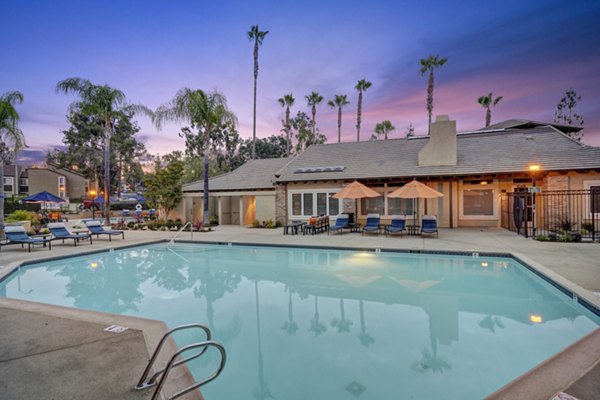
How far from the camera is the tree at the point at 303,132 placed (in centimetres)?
4625

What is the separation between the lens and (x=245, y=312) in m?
6.42

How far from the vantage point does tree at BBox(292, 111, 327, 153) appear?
46250mm

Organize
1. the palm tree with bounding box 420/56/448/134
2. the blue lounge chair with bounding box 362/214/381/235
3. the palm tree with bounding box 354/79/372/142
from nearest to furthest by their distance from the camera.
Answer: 1. the blue lounge chair with bounding box 362/214/381/235
2. the palm tree with bounding box 420/56/448/134
3. the palm tree with bounding box 354/79/372/142

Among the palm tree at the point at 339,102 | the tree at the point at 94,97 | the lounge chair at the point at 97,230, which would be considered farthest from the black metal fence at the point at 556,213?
the palm tree at the point at 339,102

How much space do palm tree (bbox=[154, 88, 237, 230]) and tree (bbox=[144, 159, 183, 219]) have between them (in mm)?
2833

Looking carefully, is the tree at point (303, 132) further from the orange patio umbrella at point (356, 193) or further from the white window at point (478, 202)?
the orange patio umbrella at point (356, 193)

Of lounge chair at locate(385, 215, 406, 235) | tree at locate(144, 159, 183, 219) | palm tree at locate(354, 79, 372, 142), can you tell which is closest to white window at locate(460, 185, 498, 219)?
Answer: lounge chair at locate(385, 215, 406, 235)

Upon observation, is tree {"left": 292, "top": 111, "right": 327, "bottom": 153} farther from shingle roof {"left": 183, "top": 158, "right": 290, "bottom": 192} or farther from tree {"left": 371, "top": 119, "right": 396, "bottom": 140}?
shingle roof {"left": 183, "top": 158, "right": 290, "bottom": 192}

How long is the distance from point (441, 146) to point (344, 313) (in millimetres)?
13914

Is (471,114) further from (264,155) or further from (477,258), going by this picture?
(477,258)

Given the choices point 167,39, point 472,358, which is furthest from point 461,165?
point 167,39

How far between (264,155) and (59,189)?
31940 millimetres

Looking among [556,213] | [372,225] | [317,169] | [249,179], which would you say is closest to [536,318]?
[372,225]

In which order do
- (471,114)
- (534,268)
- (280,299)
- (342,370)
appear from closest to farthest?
(342,370) → (280,299) → (534,268) → (471,114)
